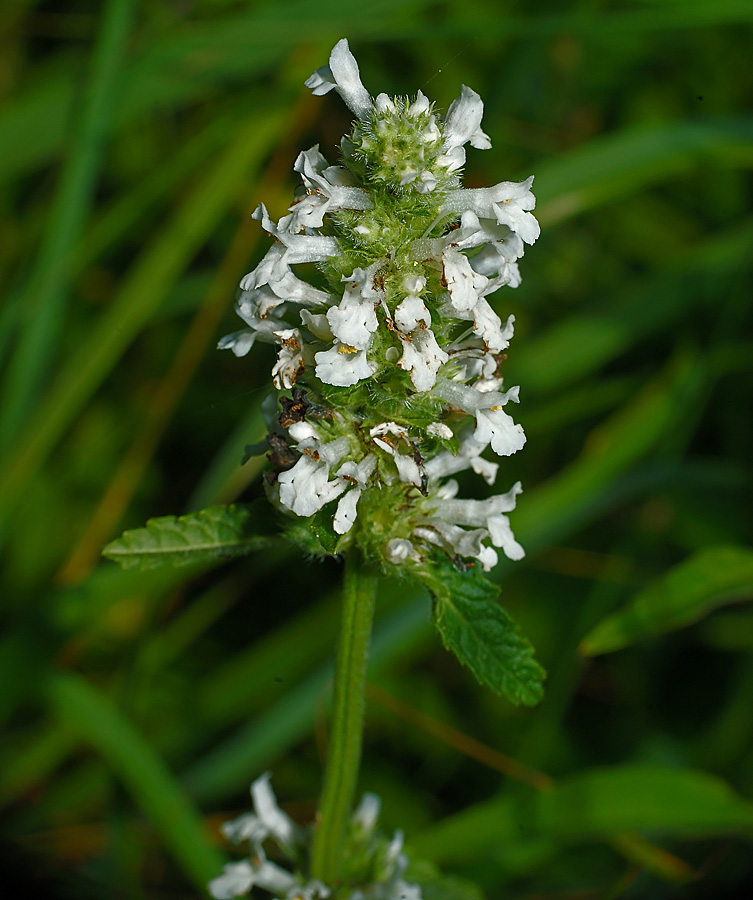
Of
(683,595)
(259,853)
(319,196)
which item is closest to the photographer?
(319,196)

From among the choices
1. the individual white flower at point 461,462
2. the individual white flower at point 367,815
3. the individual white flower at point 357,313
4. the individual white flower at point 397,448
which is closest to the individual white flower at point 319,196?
the individual white flower at point 357,313

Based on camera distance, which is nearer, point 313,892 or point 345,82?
point 345,82

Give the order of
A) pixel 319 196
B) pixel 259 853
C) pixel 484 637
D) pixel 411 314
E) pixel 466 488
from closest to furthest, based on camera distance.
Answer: pixel 411 314 → pixel 319 196 → pixel 484 637 → pixel 259 853 → pixel 466 488

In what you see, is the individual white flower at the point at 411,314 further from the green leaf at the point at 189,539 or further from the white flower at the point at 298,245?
the green leaf at the point at 189,539

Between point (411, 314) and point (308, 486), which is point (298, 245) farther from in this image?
point (308, 486)

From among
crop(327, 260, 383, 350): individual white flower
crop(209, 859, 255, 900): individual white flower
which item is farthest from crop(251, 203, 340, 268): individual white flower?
crop(209, 859, 255, 900): individual white flower

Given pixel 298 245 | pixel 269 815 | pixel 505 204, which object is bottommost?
pixel 269 815

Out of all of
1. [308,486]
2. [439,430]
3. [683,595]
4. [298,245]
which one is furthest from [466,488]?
[298,245]
